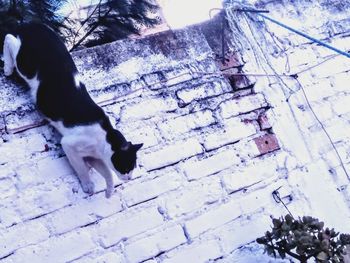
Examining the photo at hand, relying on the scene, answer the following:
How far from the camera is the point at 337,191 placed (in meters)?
2.13

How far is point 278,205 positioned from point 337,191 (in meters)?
0.35

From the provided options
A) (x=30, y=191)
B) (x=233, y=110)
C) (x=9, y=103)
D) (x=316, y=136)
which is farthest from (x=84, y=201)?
(x=316, y=136)

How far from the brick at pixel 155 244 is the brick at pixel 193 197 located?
7 cm

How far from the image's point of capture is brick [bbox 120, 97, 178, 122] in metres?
1.87

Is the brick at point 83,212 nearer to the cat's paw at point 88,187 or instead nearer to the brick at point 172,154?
the cat's paw at point 88,187

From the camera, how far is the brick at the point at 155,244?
1714 mm

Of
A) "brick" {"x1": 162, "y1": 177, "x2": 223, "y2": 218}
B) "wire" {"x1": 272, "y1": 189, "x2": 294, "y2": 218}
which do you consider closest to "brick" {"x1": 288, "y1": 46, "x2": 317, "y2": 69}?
"wire" {"x1": 272, "y1": 189, "x2": 294, "y2": 218}

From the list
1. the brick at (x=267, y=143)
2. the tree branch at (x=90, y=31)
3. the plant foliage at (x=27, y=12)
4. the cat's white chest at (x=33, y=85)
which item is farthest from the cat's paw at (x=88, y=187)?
the tree branch at (x=90, y=31)

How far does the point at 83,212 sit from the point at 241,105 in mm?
881

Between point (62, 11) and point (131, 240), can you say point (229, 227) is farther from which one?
point (62, 11)

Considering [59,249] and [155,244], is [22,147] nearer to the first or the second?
[59,249]

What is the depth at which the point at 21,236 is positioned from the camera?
1.58m

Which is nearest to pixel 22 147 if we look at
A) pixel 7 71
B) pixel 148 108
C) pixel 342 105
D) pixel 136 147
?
pixel 7 71

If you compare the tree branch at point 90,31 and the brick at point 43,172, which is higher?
the tree branch at point 90,31
